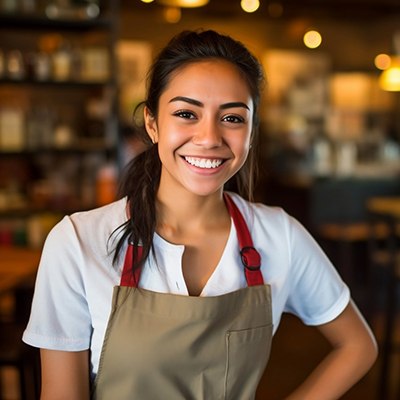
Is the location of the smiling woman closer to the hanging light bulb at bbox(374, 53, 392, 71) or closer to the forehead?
the forehead

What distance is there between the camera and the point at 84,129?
4.52m

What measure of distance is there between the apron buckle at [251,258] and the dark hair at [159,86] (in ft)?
0.71

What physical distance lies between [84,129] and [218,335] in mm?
3345

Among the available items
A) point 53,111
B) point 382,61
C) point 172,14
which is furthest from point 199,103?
point 382,61

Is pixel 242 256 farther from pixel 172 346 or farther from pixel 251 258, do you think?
pixel 172 346

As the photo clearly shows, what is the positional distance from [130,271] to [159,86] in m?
0.41

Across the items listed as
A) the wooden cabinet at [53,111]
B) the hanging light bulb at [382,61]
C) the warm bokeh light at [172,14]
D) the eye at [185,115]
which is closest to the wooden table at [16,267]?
the wooden cabinet at [53,111]

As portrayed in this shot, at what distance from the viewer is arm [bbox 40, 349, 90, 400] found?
1.32 meters

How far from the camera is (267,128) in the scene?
8.45m

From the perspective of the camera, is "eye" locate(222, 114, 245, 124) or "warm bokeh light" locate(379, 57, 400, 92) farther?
"warm bokeh light" locate(379, 57, 400, 92)

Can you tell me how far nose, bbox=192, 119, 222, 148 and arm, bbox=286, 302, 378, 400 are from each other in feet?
1.80

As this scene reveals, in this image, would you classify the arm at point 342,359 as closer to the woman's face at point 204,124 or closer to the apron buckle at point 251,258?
the apron buckle at point 251,258

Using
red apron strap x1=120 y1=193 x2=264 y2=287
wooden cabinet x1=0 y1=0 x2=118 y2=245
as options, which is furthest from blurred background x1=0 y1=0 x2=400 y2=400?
red apron strap x1=120 y1=193 x2=264 y2=287

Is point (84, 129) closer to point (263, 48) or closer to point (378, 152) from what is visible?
point (263, 48)
